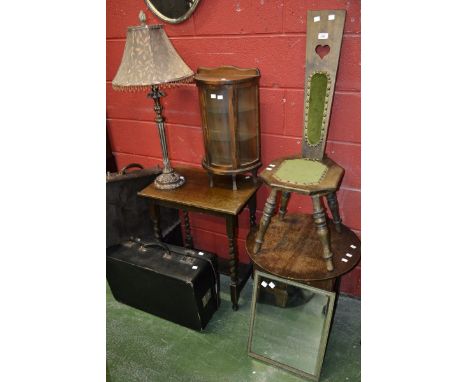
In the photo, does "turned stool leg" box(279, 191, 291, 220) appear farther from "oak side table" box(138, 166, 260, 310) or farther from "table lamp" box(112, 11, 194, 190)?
"table lamp" box(112, 11, 194, 190)

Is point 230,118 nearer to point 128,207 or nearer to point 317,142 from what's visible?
point 317,142

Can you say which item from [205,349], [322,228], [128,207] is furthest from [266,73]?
[205,349]

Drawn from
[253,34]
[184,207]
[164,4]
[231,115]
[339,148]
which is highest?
[164,4]

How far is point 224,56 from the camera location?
1.95 metres

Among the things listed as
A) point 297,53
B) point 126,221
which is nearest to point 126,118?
point 126,221

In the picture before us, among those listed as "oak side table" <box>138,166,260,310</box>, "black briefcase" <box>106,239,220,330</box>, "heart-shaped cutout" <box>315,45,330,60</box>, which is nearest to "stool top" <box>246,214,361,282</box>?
"oak side table" <box>138,166,260,310</box>

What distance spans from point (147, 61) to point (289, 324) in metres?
1.55

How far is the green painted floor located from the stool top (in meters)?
0.43

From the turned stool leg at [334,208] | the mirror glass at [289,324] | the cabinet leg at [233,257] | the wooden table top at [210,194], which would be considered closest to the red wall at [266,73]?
the turned stool leg at [334,208]

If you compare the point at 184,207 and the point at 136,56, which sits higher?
the point at 136,56

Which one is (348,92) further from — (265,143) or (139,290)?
(139,290)

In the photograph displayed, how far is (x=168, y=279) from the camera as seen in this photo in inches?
74.7

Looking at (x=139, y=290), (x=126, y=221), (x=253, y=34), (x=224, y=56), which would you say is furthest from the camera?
(x=126, y=221)

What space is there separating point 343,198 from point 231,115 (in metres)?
0.81
